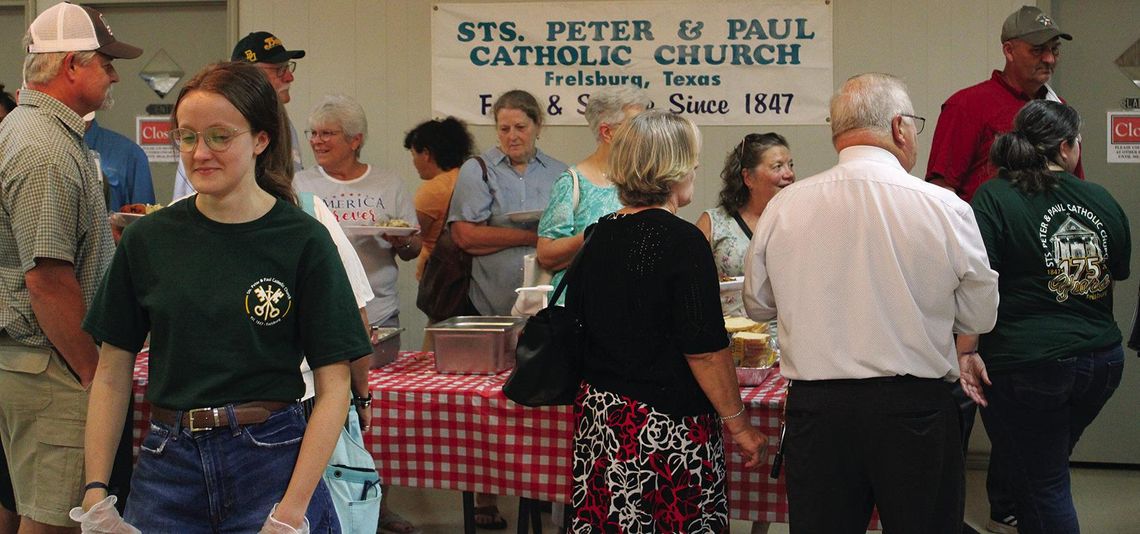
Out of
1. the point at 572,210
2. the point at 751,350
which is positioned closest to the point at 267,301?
the point at 751,350

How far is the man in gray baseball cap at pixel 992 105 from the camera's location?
4.33 m

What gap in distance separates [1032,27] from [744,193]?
4.13 feet

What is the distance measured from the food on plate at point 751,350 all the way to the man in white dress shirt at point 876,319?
24.0 inches

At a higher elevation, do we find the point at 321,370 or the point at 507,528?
the point at 321,370

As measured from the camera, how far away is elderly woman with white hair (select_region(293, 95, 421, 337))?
4434 mm

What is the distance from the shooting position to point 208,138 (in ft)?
6.53

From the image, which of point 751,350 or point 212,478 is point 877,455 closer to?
point 751,350

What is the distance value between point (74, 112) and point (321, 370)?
1.24 m

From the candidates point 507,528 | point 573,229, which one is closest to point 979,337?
point 573,229

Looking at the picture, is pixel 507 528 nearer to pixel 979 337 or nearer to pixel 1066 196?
pixel 979 337

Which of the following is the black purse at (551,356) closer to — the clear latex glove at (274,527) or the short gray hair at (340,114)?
the clear latex glove at (274,527)

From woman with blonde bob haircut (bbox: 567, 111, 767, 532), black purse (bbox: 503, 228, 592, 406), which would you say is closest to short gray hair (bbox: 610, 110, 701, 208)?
woman with blonde bob haircut (bbox: 567, 111, 767, 532)

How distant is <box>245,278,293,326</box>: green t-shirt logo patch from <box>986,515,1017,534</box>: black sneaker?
3540 millimetres

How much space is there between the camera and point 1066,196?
10.7ft
